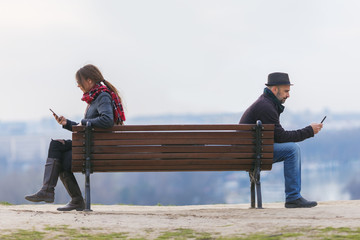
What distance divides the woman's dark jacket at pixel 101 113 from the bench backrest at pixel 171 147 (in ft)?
0.40

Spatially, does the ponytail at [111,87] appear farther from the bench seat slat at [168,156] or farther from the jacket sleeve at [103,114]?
the bench seat slat at [168,156]

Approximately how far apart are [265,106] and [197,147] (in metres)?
0.93

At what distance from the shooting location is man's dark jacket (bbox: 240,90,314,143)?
320 inches

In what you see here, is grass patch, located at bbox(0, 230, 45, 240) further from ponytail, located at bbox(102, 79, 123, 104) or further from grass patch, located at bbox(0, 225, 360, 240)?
ponytail, located at bbox(102, 79, 123, 104)

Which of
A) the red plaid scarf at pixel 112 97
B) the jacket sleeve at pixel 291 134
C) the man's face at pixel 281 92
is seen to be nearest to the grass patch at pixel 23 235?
the red plaid scarf at pixel 112 97

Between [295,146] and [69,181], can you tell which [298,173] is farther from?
[69,181]

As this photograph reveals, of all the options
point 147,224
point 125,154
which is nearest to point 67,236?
point 147,224

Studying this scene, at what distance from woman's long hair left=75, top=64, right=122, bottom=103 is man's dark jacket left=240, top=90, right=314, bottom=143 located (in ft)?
5.14

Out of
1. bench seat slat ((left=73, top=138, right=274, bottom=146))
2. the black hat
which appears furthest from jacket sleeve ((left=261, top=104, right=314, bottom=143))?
the black hat

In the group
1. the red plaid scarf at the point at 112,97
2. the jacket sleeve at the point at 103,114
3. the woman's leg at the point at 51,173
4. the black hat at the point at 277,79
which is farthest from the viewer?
the black hat at the point at 277,79

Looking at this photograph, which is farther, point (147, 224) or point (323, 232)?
point (147, 224)

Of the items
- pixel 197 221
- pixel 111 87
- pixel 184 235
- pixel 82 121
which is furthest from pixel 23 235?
pixel 111 87

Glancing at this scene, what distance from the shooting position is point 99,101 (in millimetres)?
7914

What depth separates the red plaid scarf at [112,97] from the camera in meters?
7.98
